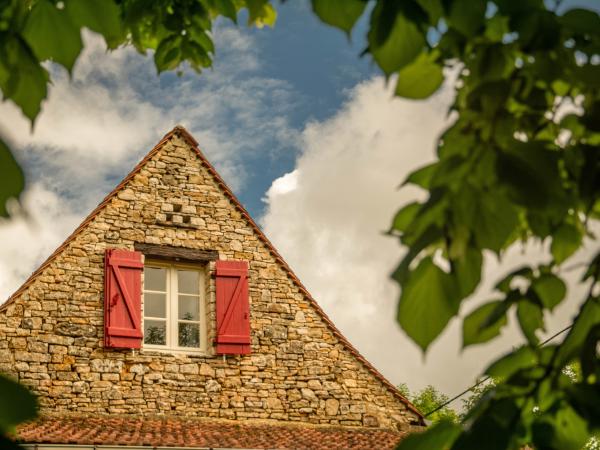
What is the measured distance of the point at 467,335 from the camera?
56.8 inches

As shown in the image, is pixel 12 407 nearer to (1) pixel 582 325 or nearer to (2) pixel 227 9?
(1) pixel 582 325

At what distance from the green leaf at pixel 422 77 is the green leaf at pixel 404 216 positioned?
0.19 metres

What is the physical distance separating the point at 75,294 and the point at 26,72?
11.1m

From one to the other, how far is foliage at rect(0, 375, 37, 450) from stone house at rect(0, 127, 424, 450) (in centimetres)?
1013

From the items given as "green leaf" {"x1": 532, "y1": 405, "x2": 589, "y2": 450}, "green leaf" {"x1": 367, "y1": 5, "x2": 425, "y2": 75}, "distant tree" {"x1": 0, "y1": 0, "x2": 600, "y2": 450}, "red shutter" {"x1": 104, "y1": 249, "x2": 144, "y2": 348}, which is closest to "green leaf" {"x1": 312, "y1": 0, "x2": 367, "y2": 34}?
→ "distant tree" {"x1": 0, "y1": 0, "x2": 600, "y2": 450}

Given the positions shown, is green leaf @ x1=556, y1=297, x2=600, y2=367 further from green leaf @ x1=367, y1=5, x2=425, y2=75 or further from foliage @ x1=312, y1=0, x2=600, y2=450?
green leaf @ x1=367, y1=5, x2=425, y2=75

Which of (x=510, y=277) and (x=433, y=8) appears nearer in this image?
(x=510, y=277)

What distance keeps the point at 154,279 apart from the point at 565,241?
1165cm

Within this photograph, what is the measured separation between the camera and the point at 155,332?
12.7m

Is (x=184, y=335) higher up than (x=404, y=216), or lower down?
higher up

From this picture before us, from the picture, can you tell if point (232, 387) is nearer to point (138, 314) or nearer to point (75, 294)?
point (138, 314)

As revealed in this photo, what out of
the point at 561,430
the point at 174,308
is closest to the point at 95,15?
the point at 561,430

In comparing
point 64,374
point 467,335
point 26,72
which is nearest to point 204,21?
point 26,72

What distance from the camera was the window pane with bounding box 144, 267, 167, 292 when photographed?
12.9 metres
